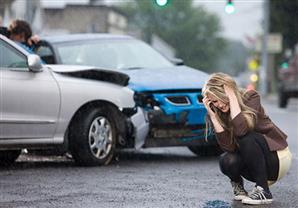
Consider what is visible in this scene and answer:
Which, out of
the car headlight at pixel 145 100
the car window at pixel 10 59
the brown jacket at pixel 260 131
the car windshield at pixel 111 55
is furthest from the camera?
the car windshield at pixel 111 55

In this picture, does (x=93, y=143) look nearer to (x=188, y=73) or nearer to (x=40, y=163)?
(x=40, y=163)

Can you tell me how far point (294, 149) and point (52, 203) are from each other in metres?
5.16

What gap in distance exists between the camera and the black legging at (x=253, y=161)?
6.45 meters

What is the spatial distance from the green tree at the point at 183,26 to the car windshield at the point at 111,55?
269ft

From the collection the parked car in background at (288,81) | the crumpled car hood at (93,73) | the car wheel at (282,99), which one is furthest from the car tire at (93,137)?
the car wheel at (282,99)

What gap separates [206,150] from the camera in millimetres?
10766

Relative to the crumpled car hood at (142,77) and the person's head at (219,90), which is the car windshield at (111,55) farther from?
the person's head at (219,90)

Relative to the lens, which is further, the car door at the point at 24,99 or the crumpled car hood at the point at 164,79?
the crumpled car hood at the point at 164,79

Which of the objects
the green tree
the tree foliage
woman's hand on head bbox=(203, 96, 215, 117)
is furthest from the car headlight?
the green tree

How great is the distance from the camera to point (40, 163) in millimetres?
9984

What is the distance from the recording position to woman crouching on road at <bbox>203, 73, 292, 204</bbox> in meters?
6.46

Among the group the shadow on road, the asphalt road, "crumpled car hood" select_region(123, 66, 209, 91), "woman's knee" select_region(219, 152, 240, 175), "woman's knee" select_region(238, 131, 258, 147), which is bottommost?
the shadow on road

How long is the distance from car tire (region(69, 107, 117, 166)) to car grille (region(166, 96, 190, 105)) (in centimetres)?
68

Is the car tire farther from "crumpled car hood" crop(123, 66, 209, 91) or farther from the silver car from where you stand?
"crumpled car hood" crop(123, 66, 209, 91)
